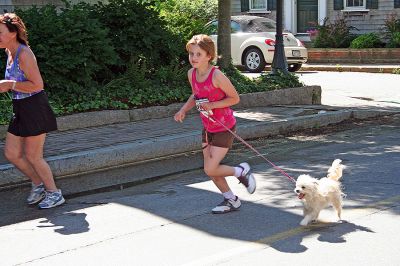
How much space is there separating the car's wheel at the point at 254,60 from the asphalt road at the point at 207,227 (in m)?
14.0

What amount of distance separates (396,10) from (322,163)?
766 inches

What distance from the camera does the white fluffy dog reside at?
5.58 m

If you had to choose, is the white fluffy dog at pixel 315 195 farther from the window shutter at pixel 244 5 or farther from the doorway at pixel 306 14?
the window shutter at pixel 244 5

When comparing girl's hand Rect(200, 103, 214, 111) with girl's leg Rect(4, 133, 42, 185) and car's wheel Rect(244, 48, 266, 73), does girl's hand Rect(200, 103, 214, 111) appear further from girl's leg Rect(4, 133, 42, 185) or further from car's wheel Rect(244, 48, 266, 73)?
car's wheel Rect(244, 48, 266, 73)

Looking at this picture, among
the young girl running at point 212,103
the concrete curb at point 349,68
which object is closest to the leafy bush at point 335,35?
the concrete curb at point 349,68

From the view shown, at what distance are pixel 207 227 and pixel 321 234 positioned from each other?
96 centimetres

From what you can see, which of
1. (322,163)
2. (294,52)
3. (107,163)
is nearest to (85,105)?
(107,163)

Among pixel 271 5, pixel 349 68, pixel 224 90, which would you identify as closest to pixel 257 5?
pixel 271 5

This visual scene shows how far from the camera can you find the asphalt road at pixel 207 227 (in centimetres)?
508

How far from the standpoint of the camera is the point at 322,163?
28.4ft

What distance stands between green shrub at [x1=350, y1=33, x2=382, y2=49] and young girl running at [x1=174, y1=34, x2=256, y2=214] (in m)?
20.4

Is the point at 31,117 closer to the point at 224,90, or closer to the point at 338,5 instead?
the point at 224,90

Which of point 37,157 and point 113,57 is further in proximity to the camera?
point 113,57

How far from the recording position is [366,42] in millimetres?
25688
